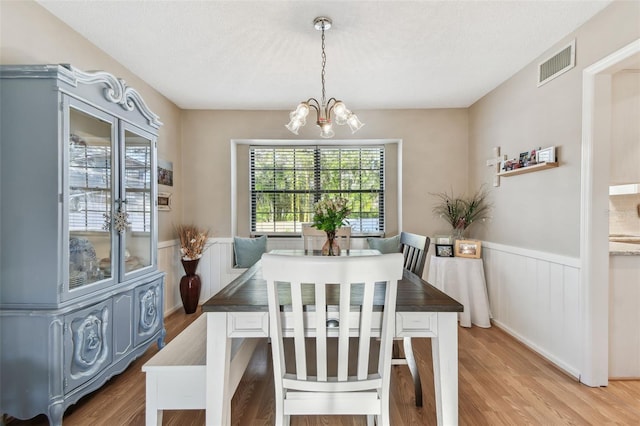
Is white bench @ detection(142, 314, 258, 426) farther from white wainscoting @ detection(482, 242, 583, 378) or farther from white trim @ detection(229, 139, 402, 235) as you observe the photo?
white trim @ detection(229, 139, 402, 235)

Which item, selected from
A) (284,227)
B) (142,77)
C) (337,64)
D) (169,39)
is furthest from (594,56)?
(142,77)

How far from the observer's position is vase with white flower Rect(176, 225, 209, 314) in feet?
12.0

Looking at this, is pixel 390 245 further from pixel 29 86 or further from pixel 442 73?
pixel 29 86

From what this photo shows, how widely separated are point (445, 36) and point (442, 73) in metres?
0.68

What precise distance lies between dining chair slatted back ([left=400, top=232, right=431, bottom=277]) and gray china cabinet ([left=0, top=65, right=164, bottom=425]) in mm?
1992

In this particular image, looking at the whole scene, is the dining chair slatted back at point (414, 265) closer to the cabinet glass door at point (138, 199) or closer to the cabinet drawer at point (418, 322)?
the cabinet drawer at point (418, 322)

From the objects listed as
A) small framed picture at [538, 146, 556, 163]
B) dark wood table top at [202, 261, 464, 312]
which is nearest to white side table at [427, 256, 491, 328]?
small framed picture at [538, 146, 556, 163]

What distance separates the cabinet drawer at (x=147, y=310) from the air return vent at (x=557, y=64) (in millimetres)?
3568

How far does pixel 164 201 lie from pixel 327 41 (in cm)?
243

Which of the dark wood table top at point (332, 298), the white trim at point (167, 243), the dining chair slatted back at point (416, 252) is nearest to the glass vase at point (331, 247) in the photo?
the dining chair slatted back at point (416, 252)

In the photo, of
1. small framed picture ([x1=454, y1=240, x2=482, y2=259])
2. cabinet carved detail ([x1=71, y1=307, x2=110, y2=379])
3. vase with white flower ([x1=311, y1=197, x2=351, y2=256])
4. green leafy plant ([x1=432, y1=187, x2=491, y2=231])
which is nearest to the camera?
cabinet carved detail ([x1=71, y1=307, x2=110, y2=379])

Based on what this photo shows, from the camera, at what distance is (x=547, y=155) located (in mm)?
2539

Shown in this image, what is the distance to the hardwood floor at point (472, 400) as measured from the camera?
5.89ft

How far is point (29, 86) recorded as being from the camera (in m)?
1.65
